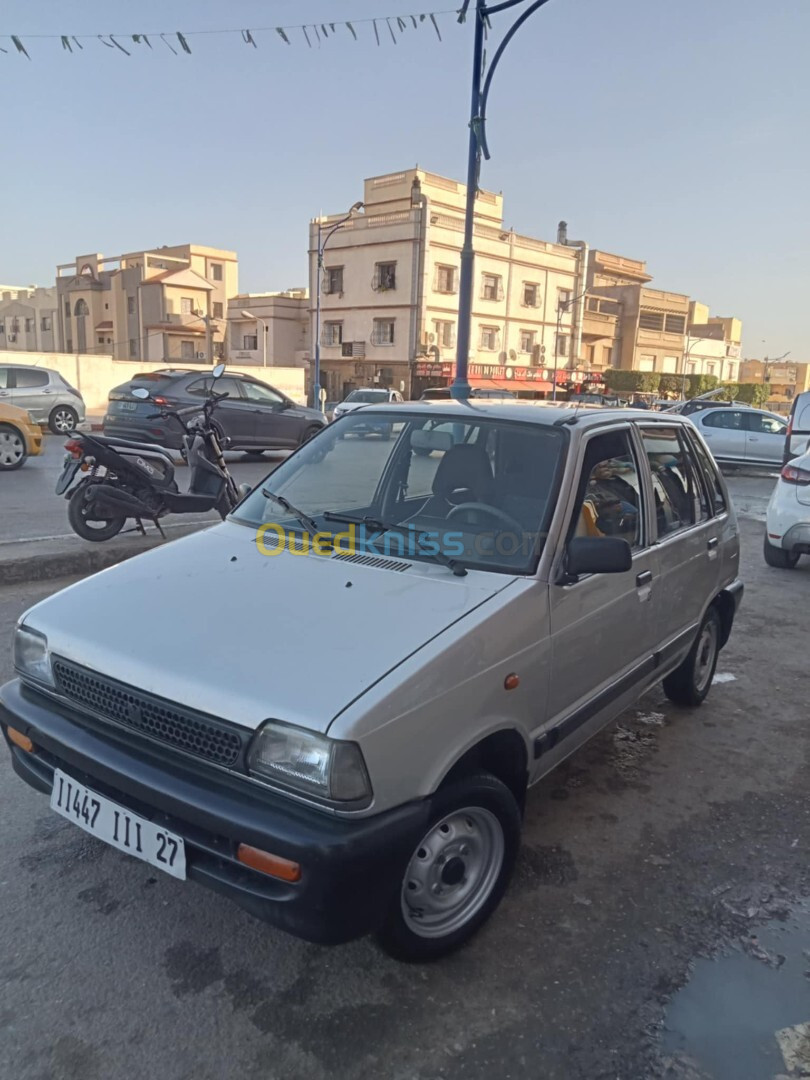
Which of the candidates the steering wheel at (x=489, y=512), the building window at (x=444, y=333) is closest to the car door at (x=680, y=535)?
the steering wheel at (x=489, y=512)

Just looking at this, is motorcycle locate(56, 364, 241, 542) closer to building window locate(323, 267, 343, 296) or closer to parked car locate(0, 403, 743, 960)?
parked car locate(0, 403, 743, 960)

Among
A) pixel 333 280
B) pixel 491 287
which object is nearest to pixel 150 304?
pixel 333 280

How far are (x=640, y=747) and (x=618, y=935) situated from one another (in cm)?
156

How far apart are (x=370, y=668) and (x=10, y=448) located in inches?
471

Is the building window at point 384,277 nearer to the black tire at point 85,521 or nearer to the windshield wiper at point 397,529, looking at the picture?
the black tire at point 85,521

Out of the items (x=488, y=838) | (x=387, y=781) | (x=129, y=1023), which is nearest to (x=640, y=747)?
(x=488, y=838)

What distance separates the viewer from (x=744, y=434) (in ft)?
56.4

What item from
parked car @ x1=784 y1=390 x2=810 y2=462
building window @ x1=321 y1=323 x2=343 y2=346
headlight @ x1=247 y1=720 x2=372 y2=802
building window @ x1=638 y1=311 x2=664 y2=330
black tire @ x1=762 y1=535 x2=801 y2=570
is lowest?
black tire @ x1=762 y1=535 x2=801 y2=570

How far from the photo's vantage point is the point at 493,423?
3305 millimetres

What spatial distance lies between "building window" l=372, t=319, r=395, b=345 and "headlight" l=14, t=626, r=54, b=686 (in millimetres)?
43444

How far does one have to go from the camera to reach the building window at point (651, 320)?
6053 cm

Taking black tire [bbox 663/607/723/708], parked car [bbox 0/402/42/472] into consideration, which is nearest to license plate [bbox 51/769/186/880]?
black tire [bbox 663/607/723/708]

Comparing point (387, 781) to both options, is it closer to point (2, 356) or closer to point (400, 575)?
point (400, 575)

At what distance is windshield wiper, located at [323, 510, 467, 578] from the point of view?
108 inches
